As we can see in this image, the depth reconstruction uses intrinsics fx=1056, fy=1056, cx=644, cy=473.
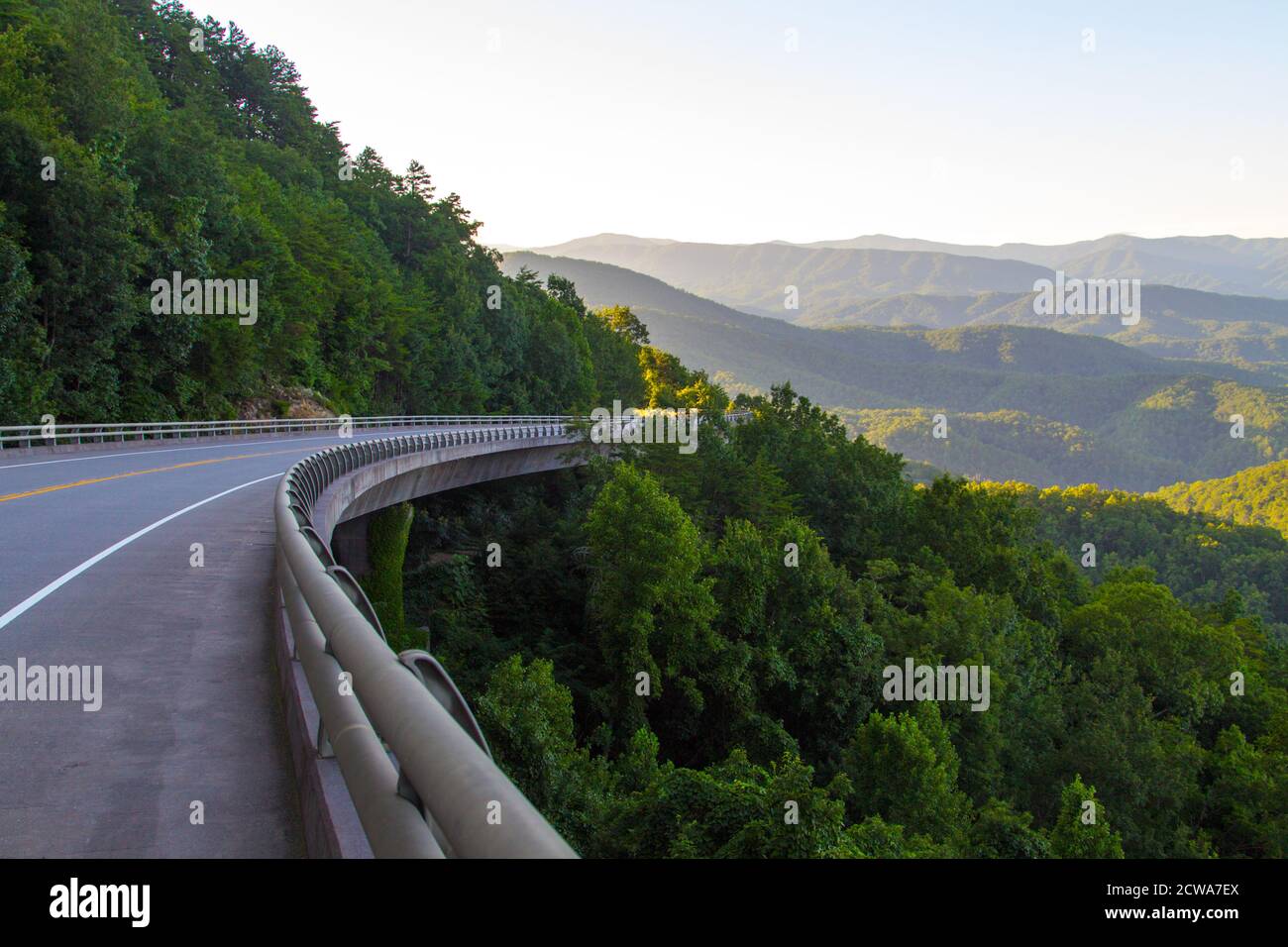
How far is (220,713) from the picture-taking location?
648cm

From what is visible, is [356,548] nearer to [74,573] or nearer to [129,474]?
[129,474]

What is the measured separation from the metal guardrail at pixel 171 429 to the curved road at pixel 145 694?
19.1m

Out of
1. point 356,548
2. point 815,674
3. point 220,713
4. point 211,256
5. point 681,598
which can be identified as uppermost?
point 211,256

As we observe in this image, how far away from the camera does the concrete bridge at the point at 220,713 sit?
3.11m

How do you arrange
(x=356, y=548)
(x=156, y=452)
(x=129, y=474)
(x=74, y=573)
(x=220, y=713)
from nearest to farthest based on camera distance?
(x=220, y=713)
(x=74, y=573)
(x=129, y=474)
(x=156, y=452)
(x=356, y=548)

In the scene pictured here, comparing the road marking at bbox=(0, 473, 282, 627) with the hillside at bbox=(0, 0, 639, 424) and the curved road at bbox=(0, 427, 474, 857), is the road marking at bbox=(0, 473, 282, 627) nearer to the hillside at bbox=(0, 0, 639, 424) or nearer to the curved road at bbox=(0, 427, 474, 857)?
the curved road at bbox=(0, 427, 474, 857)

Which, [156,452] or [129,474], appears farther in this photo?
[156,452]

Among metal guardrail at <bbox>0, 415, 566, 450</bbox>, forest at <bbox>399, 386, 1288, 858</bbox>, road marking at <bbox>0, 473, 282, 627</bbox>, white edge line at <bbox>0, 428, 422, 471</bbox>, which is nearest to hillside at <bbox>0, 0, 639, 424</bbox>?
metal guardrail at <bbox>0, 415, 566, 450</bbox>

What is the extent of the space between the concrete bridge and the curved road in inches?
0.7

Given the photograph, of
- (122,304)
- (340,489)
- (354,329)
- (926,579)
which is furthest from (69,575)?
(354,329)

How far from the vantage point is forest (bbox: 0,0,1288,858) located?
31719 mm

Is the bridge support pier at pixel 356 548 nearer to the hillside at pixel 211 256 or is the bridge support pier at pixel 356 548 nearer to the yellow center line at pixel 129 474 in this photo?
the yellow center line at pixel 129 474

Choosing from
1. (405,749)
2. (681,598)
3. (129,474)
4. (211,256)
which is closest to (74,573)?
(405,749)

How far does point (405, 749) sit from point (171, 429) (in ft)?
145
